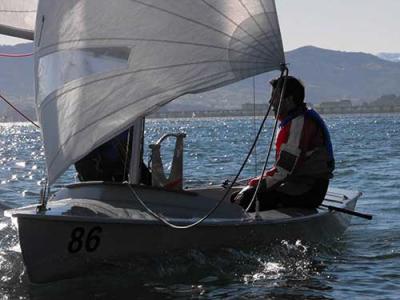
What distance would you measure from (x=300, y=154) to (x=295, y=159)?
0.27 feet

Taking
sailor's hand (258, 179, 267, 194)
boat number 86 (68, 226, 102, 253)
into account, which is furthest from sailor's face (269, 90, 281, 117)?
boat number 86 (68, 226, 102, 253)

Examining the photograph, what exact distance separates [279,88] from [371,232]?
3825 mm

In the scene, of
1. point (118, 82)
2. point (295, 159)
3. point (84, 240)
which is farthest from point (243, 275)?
point (118, 82)

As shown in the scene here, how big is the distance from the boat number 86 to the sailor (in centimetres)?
235

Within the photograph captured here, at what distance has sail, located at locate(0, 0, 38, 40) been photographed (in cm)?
1076

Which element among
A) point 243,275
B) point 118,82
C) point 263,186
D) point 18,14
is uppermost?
point 18,14

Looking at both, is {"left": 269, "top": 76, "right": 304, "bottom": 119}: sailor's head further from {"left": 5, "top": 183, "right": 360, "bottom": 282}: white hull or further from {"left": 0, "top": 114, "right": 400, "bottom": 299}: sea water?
{"left": 5, "top": 183, "right": 360, "bottom": 282}: white hull

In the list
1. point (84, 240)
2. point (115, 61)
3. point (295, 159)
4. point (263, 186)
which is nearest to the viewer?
point (84, 240)

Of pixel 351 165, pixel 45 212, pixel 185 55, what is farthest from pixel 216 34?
pixel 351 165

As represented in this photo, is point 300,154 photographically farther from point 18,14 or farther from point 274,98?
point 18,14

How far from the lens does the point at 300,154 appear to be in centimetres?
934

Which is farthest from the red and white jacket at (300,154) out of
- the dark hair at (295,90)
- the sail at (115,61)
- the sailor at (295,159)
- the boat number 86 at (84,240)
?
the boat number 86 at (84,240)

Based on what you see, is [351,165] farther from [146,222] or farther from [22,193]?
[146,222]

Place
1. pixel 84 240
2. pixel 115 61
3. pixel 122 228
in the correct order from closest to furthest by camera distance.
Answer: pixel 84 240 → pixel 122 228 → pixel 115 61
